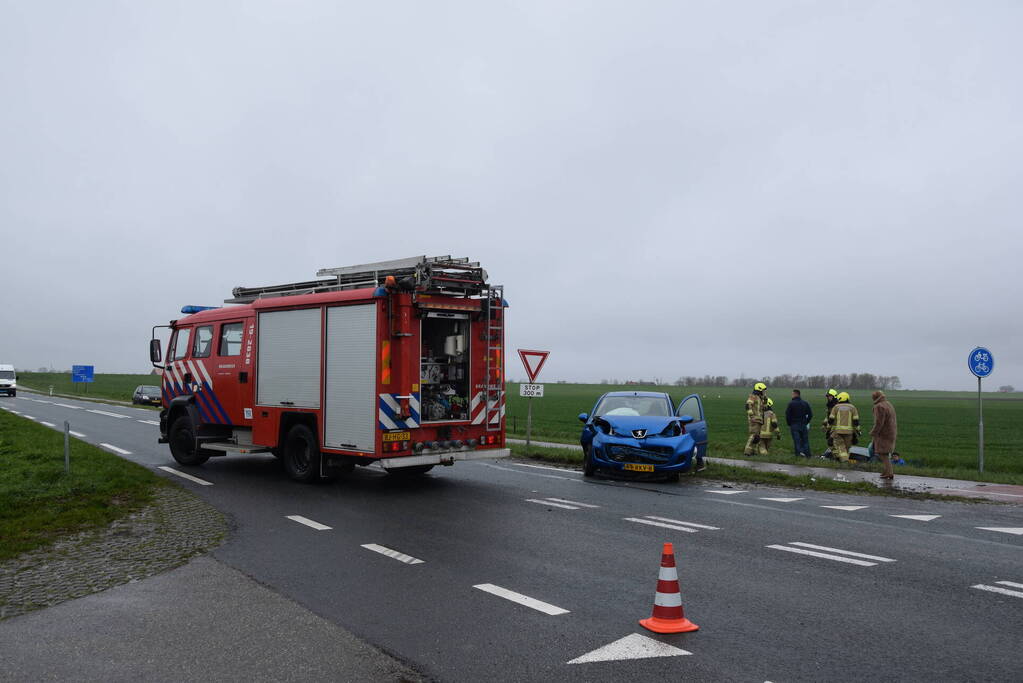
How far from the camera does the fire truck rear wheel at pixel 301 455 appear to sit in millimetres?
12258

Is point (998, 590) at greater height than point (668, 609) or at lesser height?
lesser

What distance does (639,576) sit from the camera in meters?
6.83

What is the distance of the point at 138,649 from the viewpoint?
16.5 ft

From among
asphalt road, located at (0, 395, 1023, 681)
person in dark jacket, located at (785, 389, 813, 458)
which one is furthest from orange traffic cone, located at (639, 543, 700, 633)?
person in dark jacket, located at (785, 389, 813, 458)

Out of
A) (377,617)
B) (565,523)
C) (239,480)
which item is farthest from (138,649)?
(239,480)

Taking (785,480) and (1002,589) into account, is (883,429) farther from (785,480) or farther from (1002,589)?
(1002,589)

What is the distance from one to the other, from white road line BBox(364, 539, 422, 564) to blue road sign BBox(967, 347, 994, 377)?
1356 centimetres

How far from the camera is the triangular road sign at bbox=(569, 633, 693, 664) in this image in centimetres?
479

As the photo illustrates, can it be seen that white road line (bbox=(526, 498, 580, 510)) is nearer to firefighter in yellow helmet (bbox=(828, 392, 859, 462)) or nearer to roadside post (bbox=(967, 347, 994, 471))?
firefighter in yellow helmet (bbox=(828, 392, 859, 462))

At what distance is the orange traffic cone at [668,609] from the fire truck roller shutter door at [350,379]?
6.46 metres

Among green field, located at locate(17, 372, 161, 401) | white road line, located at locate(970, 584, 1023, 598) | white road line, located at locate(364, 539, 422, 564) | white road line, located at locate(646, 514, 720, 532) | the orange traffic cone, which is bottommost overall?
white road line, located at locate(364, 539, 422, 564)

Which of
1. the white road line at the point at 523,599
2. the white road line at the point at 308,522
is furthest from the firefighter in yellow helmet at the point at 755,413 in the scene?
the white road line at the point at 523,599

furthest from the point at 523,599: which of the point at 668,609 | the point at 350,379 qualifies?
the point at 350,379

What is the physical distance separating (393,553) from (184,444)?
898cm
